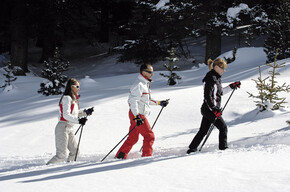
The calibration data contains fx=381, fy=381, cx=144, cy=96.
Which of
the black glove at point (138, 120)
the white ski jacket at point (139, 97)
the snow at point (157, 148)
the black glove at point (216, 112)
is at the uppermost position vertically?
the white ski jacket at point (139, 97)

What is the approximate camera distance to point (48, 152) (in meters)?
7.82

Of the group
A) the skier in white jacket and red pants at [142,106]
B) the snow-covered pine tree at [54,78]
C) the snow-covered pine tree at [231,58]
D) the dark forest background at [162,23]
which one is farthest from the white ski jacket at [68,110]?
the snow-covered pine tree at [231,58]

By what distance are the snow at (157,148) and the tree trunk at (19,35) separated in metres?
4.19

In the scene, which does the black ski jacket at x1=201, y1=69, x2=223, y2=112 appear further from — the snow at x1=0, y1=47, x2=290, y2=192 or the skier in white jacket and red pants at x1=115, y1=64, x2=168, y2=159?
the skier in white jacket and red pants at x1=115, y1=64, x2=168, y2=159

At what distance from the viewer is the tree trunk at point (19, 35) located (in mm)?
18531

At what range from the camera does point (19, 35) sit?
19438 millimetres

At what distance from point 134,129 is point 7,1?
14.9 metres

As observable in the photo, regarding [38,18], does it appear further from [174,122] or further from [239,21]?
[174,122]

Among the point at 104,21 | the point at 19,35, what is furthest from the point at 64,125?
the point at 104,21

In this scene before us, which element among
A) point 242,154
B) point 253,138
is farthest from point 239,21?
point 242,154

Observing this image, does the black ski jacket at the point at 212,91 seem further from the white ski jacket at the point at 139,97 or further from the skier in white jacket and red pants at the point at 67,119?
the skier in white jacket and red pants at the point at 67,119

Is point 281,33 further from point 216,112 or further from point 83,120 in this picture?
point 83,120

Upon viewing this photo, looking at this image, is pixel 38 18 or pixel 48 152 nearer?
pixel 48 152

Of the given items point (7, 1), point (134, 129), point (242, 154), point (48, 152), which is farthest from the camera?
point (7, 1)
